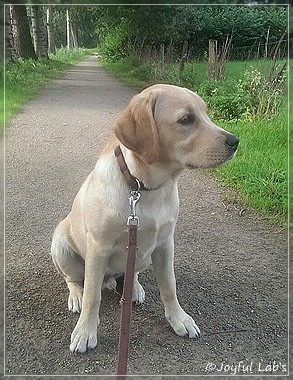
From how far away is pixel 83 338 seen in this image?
7.02 ft

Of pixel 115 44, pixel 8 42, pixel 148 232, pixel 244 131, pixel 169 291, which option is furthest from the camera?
pixel 244 131

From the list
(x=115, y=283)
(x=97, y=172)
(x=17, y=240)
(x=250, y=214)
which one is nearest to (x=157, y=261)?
(x=115, y=283)

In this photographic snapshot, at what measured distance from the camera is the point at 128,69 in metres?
2.46

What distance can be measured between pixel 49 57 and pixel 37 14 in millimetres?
511

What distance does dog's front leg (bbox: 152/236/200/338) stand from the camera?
7.45ft

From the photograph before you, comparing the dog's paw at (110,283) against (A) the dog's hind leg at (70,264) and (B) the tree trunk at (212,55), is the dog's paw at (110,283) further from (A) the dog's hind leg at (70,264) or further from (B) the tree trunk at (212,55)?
(B) the tree trunk at (212,55)

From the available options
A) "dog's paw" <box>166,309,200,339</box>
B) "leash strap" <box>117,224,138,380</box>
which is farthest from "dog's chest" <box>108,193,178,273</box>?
"dog's paw" <box>166,309,200,339</box>

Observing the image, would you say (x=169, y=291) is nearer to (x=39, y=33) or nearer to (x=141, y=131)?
(x=141, y=131)

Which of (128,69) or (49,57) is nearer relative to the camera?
(49,57)

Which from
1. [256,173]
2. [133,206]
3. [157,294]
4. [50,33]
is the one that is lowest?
[157,294]

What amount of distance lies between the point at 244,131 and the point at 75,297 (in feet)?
6.94

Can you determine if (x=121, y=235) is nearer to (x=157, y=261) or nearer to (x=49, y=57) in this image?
(x=157, y=261)

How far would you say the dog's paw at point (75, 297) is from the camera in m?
2.43

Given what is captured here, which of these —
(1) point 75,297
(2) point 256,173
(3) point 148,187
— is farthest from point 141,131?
(2) point 256,173
